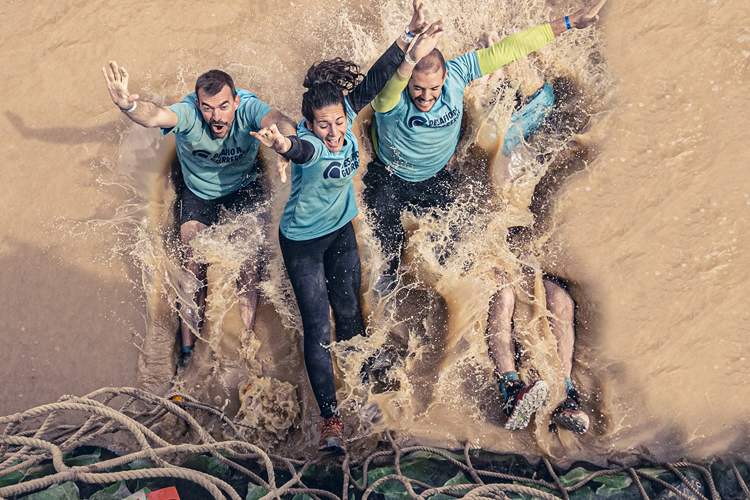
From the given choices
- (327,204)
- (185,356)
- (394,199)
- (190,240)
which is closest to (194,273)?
(190,240)

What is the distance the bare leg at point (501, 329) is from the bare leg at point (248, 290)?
171 centimetres

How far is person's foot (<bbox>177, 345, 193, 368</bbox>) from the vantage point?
13.5ft

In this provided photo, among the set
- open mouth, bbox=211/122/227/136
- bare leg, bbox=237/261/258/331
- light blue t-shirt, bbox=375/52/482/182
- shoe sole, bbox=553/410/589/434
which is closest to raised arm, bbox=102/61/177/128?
open mouth, bbox=211/122/227/136

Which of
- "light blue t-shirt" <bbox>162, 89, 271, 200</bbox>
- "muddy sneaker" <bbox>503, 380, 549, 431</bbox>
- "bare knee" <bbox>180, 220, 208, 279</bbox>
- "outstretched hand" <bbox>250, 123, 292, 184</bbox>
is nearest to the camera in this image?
"outstretched hand" <bbox>250, 123, 292, 184</bbox>

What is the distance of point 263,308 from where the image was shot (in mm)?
4262

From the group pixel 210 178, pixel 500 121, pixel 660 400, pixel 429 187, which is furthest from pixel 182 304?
pixel 660 400

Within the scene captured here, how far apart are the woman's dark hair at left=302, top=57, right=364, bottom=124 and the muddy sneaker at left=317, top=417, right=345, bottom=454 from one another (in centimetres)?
194

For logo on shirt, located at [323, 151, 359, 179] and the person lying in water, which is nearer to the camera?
the person lying in water

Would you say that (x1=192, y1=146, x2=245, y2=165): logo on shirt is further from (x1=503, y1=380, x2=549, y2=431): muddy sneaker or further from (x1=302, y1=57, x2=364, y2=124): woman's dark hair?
(x1=503, y1=380, x2=549, y2=431): muddy sneaker

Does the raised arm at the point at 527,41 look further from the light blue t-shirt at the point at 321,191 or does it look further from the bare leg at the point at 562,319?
the bare leg at the point at 562,319

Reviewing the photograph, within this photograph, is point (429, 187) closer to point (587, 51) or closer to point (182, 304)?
point (587, 51)

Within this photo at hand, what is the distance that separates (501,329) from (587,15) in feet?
7.10

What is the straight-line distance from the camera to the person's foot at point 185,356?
4105 mm

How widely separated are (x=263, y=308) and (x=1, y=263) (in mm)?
1889
